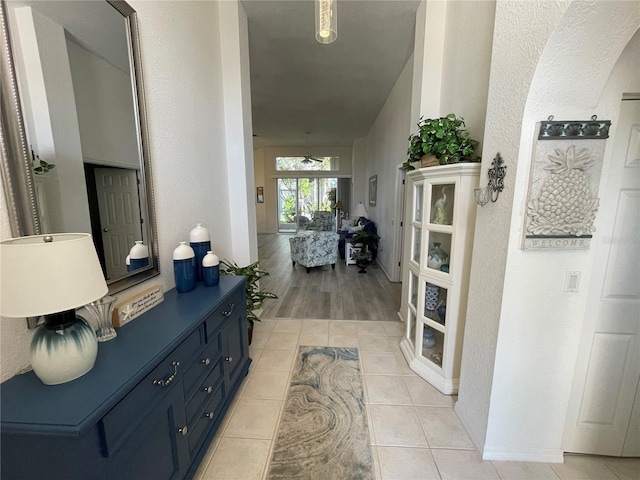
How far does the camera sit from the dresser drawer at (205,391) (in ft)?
4.31

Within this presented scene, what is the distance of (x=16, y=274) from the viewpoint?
724 millimetres

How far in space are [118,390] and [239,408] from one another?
4.00 ft

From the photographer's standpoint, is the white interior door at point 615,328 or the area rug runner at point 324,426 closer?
the white interior door at point 615,328

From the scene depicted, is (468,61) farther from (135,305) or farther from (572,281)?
(135,305)

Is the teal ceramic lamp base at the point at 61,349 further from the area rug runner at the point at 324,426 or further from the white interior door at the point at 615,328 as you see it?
the white interior door at the point at 615,328

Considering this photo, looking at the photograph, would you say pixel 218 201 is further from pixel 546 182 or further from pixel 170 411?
pixel 546 182

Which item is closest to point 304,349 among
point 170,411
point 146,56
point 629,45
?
point 170,411

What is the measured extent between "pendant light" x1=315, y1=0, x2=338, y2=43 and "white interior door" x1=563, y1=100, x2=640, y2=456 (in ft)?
4.73

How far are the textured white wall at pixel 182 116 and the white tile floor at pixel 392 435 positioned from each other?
1.05 meters

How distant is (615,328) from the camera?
138 centimetres

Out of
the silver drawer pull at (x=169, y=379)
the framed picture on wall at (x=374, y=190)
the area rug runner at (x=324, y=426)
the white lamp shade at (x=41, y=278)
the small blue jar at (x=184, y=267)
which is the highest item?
the framed picture on wall at (x=374, y=190)

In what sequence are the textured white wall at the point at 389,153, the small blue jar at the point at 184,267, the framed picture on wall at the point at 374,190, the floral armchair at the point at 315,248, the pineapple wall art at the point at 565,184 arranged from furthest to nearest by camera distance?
the framed picture on wall at the point at 374,190, the floral armchair at the point at 315,248, the textured white wall at the point at 389,153, the small blue jar at the point at 184,267, the pineapple wall art at the point at 565,184

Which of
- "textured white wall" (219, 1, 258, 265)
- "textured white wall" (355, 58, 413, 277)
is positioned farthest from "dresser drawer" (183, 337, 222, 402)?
"textured white wall" (355, 58, 413, 277)

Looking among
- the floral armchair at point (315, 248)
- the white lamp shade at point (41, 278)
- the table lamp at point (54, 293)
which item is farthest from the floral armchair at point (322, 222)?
the white lamp shade at point (41, 278)
